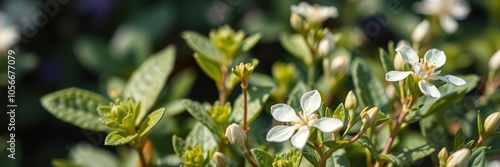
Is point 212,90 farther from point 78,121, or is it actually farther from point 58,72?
point 78,121

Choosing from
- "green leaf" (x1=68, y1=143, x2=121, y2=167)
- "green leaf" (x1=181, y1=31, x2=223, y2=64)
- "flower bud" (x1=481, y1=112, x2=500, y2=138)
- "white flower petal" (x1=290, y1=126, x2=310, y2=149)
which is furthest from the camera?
"green leaf" (x1=68, y1=143, x2=121, y2=167)

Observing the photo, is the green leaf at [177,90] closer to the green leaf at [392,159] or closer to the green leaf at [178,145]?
the green leaf at [178,145]

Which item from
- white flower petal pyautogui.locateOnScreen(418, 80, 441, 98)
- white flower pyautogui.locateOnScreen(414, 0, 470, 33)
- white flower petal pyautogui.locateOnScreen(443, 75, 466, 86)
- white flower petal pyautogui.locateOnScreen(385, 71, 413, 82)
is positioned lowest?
white flower petal pyautogui.locateOnScreen(418, 80, 441, 98)

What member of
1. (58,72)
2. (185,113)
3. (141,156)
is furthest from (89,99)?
(58,72)

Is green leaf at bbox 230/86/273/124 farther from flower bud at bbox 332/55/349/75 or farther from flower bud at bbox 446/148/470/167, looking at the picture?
flower bud at bbox 446/148/470/167

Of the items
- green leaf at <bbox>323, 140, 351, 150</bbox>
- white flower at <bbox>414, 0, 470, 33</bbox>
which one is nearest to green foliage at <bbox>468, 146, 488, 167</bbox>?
green leaf at <bbox>323, 140, 351, 150</bbox>

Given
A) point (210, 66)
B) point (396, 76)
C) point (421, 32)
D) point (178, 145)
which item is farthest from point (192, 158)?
point (421, 32)
